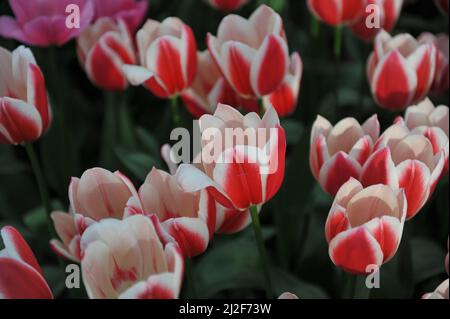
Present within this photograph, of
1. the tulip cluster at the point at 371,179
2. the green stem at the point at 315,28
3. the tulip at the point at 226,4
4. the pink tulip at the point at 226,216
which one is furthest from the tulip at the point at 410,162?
the green stem at the point at 315,28

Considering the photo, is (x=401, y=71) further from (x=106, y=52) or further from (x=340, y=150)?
(x=106, y=52)

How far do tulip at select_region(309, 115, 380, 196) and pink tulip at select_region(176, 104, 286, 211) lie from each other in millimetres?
55

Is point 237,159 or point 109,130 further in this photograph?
point 109,130

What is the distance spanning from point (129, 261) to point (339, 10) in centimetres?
45

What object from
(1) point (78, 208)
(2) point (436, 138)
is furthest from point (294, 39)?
(1) point (78, 208)

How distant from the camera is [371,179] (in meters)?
0.60

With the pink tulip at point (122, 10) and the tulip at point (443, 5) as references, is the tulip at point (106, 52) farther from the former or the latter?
the tulip at point (443, 5)

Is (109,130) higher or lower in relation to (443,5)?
lower

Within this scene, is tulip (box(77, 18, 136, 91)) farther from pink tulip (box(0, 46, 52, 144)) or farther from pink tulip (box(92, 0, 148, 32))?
pink tulip (box(0, 46, 52, 144))

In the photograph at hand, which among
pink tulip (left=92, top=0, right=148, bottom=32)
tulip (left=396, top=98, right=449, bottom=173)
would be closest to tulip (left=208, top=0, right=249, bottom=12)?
pink tulip (left=92, top=0, right=148, bottom=32)

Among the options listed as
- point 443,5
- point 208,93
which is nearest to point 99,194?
point 208,93

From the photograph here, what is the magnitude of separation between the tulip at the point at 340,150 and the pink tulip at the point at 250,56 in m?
0.11

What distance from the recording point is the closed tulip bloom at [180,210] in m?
0.58
